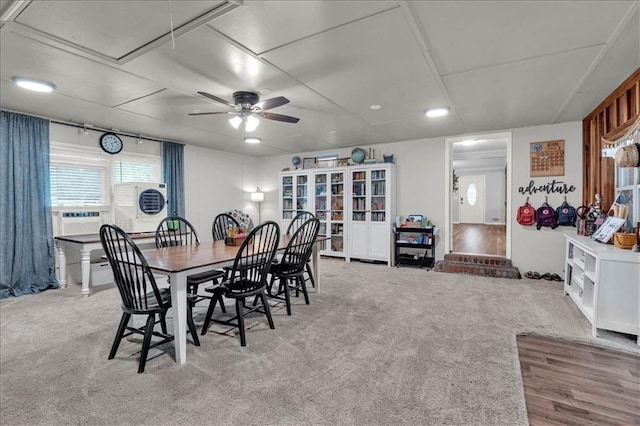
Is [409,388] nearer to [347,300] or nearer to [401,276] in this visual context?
[347,300]

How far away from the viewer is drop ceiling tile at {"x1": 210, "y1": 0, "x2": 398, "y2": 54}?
5.81 feet

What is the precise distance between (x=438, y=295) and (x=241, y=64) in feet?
10.6

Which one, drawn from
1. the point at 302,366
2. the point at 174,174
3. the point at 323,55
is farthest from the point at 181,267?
the point at 174,174

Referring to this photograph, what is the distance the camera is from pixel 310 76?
2.76 metres

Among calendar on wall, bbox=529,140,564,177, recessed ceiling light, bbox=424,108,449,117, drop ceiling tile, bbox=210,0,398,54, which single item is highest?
recessed ceiling light, bbox=424,108,449,117

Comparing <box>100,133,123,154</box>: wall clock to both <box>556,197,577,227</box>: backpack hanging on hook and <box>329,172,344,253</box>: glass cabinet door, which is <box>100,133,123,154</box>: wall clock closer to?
<box>329,172,344,253</box>: glass cabinet door

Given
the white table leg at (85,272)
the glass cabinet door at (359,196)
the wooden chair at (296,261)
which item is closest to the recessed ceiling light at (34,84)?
the white table leg at (85,272)

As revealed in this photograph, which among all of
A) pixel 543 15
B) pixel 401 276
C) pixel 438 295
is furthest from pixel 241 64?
pixel 401 276

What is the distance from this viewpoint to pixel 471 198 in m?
12.5

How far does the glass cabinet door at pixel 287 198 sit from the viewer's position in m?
6.76

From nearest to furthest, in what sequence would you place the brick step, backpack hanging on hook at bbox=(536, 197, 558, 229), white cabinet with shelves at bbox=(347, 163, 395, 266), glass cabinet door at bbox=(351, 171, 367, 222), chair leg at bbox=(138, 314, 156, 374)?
chair leg at bbox=(138, 314, 156, 374) < backpack hanging on hook at bbox=(536, 197, 558, 229) < the brick step < white cabinet with shelves at bbox=(347, 163, 395, 266) < glass cabinet door at bbox=(351, 171, 367, 222)

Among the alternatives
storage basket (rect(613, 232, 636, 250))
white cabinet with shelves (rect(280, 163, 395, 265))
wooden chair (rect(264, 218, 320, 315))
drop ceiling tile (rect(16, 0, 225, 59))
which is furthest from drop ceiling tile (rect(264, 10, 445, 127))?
white cabinet with shelves (rect(280, 163, 395, 265))

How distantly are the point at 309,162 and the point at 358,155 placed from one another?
1.23 metres

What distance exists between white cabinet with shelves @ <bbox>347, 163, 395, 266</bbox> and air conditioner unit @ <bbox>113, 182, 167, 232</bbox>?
3.30 meters
